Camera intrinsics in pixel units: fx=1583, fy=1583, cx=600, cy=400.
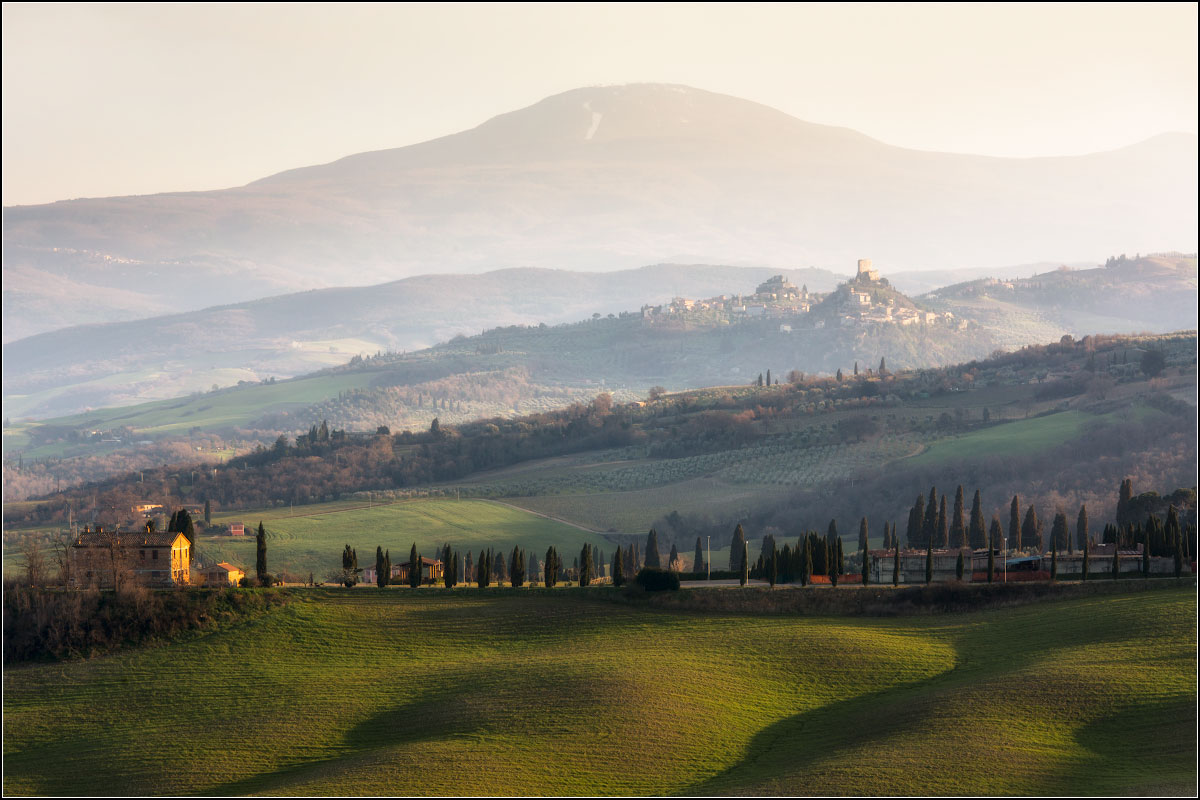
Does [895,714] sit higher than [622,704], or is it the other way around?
[622,704]

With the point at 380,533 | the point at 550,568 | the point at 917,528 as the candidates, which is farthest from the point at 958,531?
the point at 380,533

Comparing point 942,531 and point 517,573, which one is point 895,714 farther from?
point 942,531

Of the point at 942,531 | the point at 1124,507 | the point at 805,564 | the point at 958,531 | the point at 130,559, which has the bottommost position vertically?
the point at 805,564

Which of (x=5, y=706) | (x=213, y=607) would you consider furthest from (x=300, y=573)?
(x=5, y=706)

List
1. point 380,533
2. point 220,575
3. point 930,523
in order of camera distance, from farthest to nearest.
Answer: point 380,533, point 930,523, point 220,575

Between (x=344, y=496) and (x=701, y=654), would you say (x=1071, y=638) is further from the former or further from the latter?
(x=344, y=496)

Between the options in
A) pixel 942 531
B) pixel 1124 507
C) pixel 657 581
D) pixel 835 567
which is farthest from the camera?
pixel 1124 507
